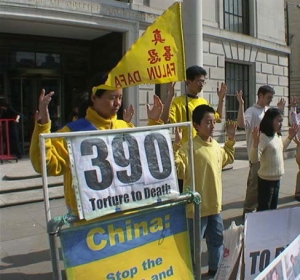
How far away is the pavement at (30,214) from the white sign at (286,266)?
4.61ft

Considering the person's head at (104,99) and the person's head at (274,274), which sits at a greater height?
the person's head at (104,99)

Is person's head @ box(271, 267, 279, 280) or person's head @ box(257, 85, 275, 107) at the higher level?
person's head @ box(257, 85, 275, 107)

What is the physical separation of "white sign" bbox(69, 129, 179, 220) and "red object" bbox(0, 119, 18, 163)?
7264mm

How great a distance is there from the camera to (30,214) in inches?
227

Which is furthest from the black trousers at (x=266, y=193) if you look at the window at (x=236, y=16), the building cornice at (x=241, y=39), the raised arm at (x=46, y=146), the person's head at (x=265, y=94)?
the window at (x=236, y=16)

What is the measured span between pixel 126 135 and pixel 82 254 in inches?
28.9

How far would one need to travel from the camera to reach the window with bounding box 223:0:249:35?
14.3m

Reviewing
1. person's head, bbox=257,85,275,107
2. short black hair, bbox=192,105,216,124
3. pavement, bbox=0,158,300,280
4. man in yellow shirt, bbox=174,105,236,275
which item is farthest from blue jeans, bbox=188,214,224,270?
person's head, bbox=257,85,275,107

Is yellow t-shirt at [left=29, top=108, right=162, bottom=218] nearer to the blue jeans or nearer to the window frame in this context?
the blue jeans

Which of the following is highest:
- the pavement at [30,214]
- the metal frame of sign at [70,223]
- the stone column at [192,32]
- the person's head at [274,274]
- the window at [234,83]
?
the stone column at [192,32]

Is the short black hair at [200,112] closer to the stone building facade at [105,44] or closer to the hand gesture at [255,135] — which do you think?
the hand gesture at [255,135]

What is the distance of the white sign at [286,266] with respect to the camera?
2.15m

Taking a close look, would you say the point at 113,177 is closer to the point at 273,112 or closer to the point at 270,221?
the point at 270,221

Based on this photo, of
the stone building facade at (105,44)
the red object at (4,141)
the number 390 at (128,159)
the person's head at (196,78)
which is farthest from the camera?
the stone building facade at (105,44)
